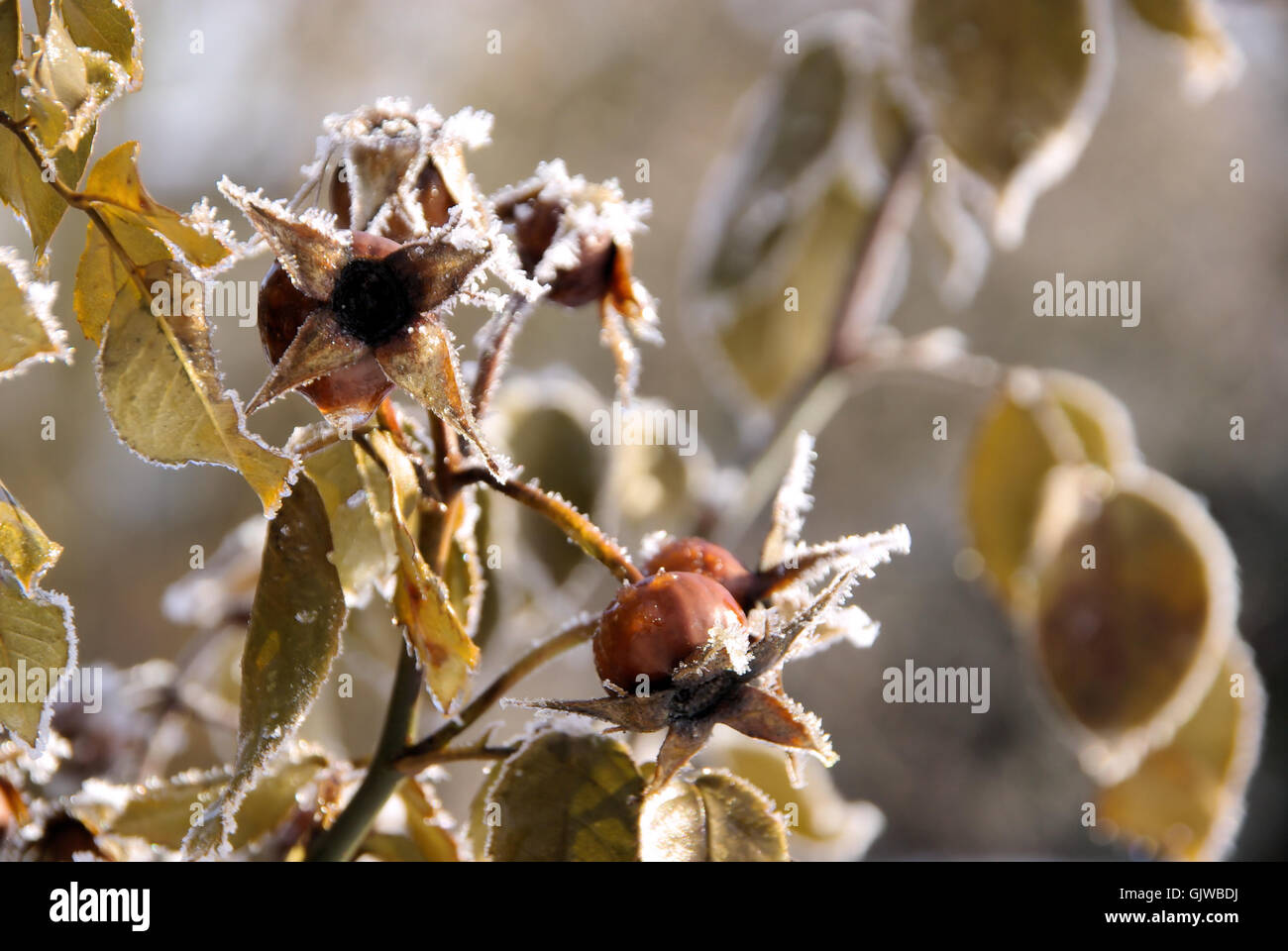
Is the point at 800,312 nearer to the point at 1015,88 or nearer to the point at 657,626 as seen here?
the point at 1015,88

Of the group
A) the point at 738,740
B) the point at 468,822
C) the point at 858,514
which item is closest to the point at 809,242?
the point at 738,740

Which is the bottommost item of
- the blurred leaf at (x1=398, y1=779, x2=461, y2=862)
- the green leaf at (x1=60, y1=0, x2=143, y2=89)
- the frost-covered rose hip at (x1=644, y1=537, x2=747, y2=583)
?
the blurred leaf at (x1=398, y1=779, x2=461, y2=862)

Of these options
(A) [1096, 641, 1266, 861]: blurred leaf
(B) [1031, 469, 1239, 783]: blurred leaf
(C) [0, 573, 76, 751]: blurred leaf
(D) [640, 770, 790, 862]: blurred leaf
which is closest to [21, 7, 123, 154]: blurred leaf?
(C) [0, 573, 76, 751]: blurred leaf

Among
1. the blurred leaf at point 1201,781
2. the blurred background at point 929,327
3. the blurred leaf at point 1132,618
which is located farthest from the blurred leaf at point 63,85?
the blurred background at point 929,327

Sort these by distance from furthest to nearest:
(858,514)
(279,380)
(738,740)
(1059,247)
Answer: (1059,247) → (858,514) → (738,740) → (279,380)

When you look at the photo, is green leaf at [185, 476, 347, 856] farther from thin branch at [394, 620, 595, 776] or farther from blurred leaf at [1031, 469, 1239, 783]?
blurred leaf at [1031, 469, 1239, 783]

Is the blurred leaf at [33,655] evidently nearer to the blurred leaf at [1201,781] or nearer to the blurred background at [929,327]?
the blurred leaf at [1201,781]

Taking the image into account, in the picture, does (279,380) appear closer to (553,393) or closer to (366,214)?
(366,214)
